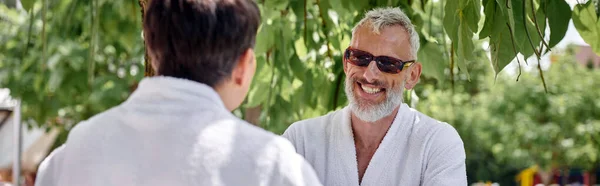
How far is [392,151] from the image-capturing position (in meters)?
A: 2.89

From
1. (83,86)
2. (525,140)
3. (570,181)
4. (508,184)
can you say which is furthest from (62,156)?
(508,184)

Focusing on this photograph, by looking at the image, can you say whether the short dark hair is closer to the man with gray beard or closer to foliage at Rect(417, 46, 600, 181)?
the man with gray beard

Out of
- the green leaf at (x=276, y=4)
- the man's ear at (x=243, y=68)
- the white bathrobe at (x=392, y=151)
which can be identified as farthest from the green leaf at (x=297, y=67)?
the man's ear at (x=243, y=68)

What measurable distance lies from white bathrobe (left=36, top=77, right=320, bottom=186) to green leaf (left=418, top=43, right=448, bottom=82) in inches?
77.5

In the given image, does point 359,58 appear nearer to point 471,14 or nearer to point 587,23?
point 471,14

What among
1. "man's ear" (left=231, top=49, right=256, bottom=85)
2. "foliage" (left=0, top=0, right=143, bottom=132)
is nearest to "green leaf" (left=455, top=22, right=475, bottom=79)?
"man's ear" (left=231, top=49, right=256, bottom=85)

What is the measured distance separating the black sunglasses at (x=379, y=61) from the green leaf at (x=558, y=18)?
16.4 inches

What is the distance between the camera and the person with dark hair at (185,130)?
1.53 m

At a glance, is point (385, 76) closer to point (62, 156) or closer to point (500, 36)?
point (500, 36)

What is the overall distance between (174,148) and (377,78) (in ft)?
4.35

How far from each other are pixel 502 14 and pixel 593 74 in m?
19.8

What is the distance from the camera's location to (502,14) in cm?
244

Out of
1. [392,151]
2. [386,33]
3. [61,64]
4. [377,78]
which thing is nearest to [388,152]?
[392,151]

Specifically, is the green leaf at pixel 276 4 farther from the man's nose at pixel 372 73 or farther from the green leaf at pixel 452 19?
the green leaf at pixel 452 19
